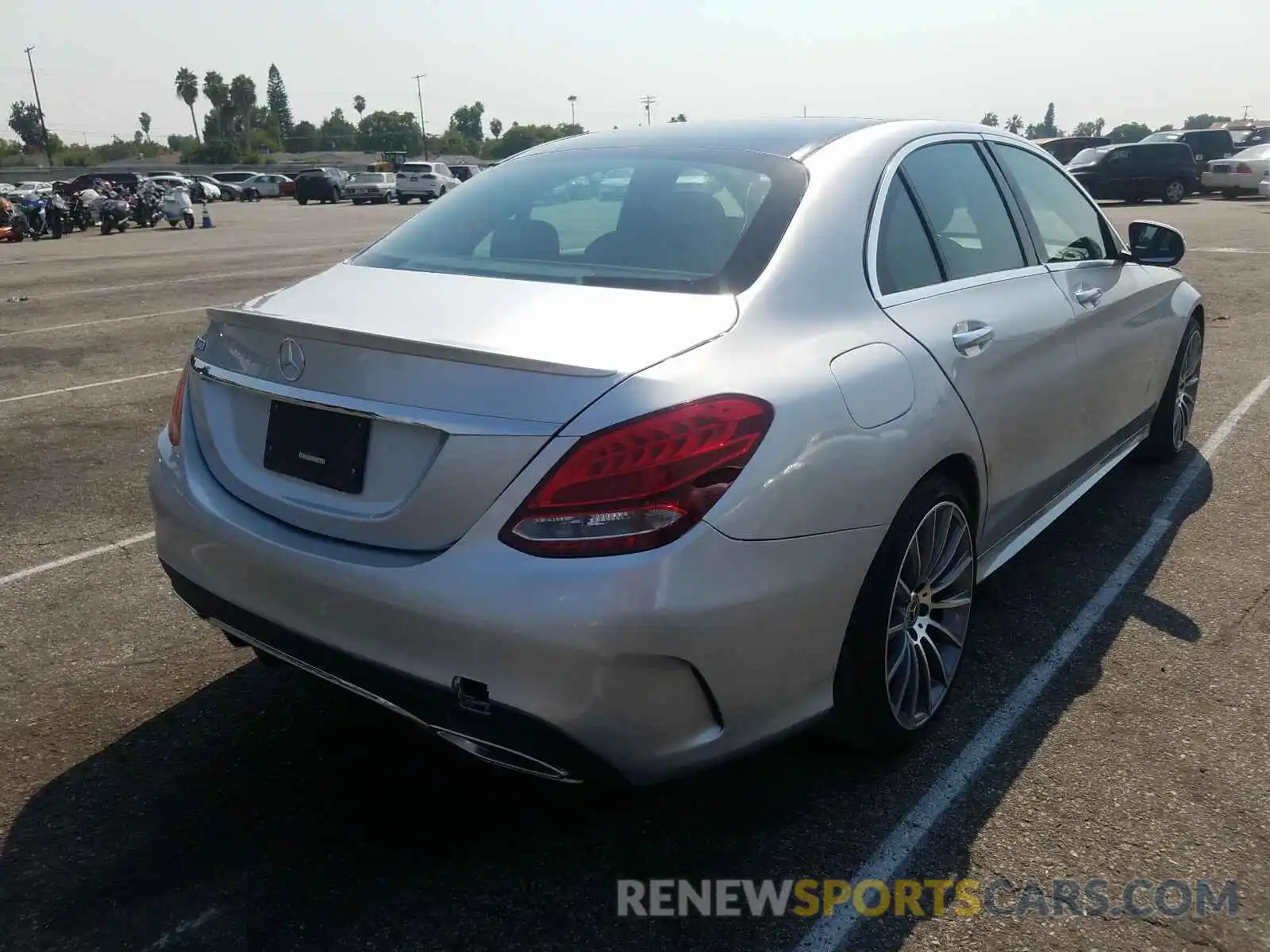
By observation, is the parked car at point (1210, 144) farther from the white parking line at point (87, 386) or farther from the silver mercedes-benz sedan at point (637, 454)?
the silver mercedes-benz sedan at point (637, 454)

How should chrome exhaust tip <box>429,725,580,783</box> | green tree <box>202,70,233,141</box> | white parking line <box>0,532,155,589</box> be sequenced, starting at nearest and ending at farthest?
chrome exhaust tip <box>429,725,580,783</box> < white parking line <box>0,532,155,589</box> < green tree <box>202,70,233,141</box>

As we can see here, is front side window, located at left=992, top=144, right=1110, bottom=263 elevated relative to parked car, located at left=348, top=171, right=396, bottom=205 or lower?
elevated

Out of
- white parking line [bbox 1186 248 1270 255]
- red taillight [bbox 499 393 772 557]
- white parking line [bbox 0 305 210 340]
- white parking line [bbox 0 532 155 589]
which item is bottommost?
white parking line [bbox 1186 248 1270 255]

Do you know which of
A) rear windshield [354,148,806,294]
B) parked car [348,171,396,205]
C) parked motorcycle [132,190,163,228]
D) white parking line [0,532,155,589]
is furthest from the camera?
parked car [348,171,396,205]

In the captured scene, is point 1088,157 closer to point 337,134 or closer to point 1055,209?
point 1055,209

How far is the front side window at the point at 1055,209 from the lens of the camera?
3.98 meters

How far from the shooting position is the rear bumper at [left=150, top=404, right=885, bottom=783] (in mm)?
2123

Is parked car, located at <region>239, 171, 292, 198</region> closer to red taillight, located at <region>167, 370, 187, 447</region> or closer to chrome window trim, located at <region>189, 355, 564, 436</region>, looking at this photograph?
red taillight, located at <region>167, 370, 187, 447</region>

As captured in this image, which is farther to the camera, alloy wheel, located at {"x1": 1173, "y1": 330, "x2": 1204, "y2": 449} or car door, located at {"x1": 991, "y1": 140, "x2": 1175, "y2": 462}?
alloy wheel, located at {"x1": 1173, "y1": 330, "x2": 1204, "y2": 449}

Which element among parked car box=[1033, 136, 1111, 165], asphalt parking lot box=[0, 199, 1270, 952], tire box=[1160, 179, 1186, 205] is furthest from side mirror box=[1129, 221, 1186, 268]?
parked car box=[1033, 136, 1111, 165]

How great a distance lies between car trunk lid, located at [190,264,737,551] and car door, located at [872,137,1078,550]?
770mm

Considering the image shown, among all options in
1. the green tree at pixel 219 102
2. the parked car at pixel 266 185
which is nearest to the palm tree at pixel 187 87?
the green tree at pixel 219 102

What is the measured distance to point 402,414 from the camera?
2285 mm

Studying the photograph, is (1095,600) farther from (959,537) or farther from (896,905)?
(896,905)
